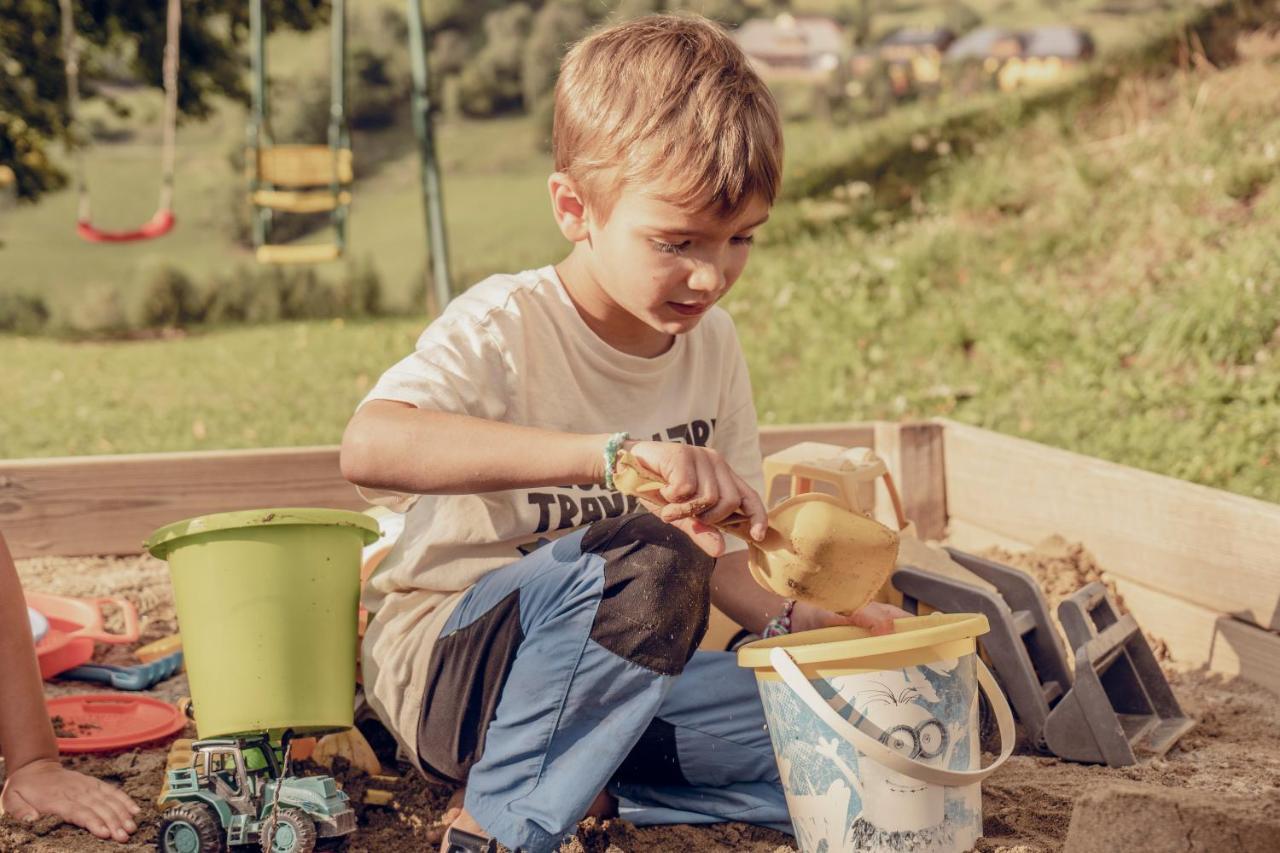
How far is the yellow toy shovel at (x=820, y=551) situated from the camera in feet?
5.18

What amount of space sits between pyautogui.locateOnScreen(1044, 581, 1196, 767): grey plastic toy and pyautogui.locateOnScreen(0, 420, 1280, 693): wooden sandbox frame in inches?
9.5

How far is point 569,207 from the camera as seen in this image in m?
1.88

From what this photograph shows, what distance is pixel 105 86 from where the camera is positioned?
7.98 m

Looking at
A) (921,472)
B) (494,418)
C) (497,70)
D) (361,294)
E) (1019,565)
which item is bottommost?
(1019,565)

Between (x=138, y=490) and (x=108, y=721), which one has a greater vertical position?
(x=138, y=490)

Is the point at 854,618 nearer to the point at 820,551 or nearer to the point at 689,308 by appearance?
the point at 820,551

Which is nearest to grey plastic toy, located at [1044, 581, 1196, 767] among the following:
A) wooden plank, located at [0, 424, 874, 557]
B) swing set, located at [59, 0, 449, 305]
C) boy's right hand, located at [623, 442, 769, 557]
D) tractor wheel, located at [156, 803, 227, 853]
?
boy's right hand, located at [623, 442, 769, 557]

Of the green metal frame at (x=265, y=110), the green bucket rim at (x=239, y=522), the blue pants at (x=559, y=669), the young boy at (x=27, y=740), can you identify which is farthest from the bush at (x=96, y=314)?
the blue pants at (x=559, y=669)

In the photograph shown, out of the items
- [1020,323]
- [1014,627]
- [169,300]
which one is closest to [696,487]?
[1014,627]

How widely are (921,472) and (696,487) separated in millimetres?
1775

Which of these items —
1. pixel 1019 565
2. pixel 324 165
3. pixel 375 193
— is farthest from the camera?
pixel 375 193

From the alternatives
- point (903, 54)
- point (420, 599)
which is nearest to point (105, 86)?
point (903, 54)

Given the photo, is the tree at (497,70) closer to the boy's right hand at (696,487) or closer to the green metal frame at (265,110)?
the green metal frame at (265,110)

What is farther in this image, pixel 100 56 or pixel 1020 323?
pixel 100 56
